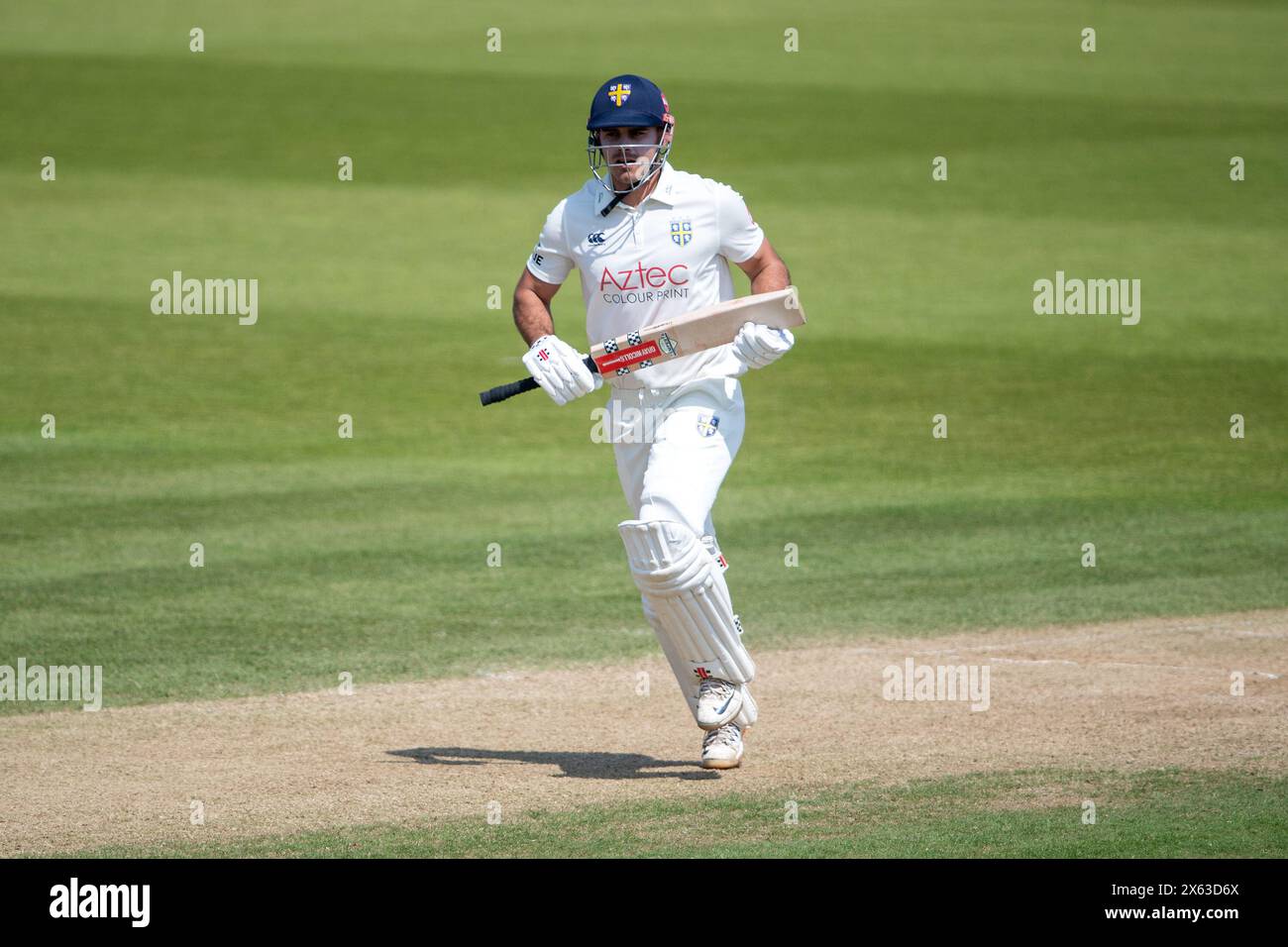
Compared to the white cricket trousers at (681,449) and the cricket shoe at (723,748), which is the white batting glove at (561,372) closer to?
the white cricket trousers at (681,449)

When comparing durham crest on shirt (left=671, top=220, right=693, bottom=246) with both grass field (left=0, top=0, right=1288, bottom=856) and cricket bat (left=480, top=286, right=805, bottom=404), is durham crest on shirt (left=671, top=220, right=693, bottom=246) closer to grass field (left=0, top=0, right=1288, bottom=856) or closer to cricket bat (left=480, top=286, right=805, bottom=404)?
cricket bat (left=480, top=286, right=805, bottom=404)

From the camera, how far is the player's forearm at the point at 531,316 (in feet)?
26.6

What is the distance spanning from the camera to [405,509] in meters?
13.9

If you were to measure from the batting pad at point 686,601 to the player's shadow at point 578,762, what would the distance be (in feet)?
1.03

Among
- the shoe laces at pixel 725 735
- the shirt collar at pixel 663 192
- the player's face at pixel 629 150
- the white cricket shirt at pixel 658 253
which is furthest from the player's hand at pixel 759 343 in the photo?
the shoe laces at pixel 725 735

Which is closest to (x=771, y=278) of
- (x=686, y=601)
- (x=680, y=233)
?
(x=680, y=233)

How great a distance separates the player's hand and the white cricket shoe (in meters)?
1.28

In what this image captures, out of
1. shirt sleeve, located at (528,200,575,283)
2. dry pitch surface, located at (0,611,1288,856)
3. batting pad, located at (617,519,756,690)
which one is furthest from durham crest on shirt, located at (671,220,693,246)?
dry pitch surface, located at (0,611,1288,856)

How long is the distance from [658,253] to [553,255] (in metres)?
0.50

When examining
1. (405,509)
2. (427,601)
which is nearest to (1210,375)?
(405,509)

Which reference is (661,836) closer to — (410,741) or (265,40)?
(410,741)

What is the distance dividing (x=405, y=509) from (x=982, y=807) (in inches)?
298

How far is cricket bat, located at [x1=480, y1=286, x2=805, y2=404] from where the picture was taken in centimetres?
767

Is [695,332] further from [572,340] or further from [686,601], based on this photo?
[572,340]
